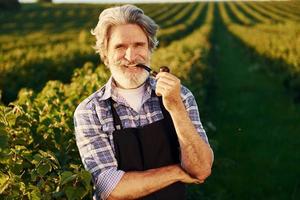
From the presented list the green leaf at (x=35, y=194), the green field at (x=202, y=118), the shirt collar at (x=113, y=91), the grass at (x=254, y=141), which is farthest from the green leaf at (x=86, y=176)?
the grass at (x=254, y=141)

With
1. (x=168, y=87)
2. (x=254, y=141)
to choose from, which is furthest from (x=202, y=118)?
(x=168, y=87)

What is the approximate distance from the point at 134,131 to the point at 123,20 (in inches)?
21.3

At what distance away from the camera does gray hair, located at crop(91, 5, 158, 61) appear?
303 cm

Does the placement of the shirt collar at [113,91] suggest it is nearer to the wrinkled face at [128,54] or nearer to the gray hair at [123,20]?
the wrinkled face at [128,54]

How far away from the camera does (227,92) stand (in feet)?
54.9

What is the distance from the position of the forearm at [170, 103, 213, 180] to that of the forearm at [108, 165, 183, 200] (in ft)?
0.25

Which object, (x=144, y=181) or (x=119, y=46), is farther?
(x=119, y=46)

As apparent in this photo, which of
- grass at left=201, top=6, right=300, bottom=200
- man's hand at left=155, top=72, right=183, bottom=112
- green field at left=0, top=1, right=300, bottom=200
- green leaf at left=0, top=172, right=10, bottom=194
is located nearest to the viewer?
man's hand at left=155, top=72, right=183, bottom=112

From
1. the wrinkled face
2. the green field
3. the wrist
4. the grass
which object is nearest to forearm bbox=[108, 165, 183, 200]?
the green field

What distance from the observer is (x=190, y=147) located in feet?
9.66

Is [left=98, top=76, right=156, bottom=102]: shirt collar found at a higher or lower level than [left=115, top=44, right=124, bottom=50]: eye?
lower

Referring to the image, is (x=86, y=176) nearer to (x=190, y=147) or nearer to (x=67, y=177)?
(x=67, y=177)

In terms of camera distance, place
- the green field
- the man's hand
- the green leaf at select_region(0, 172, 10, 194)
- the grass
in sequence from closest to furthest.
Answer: the man's hand < the green leaf at select_region(0, 172, 10, 194) < the green field < the grass

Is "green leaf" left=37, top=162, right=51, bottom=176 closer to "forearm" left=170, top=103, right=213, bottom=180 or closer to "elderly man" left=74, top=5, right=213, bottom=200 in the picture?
"elderly man" left=74, top=5, right=213, bottom=200
